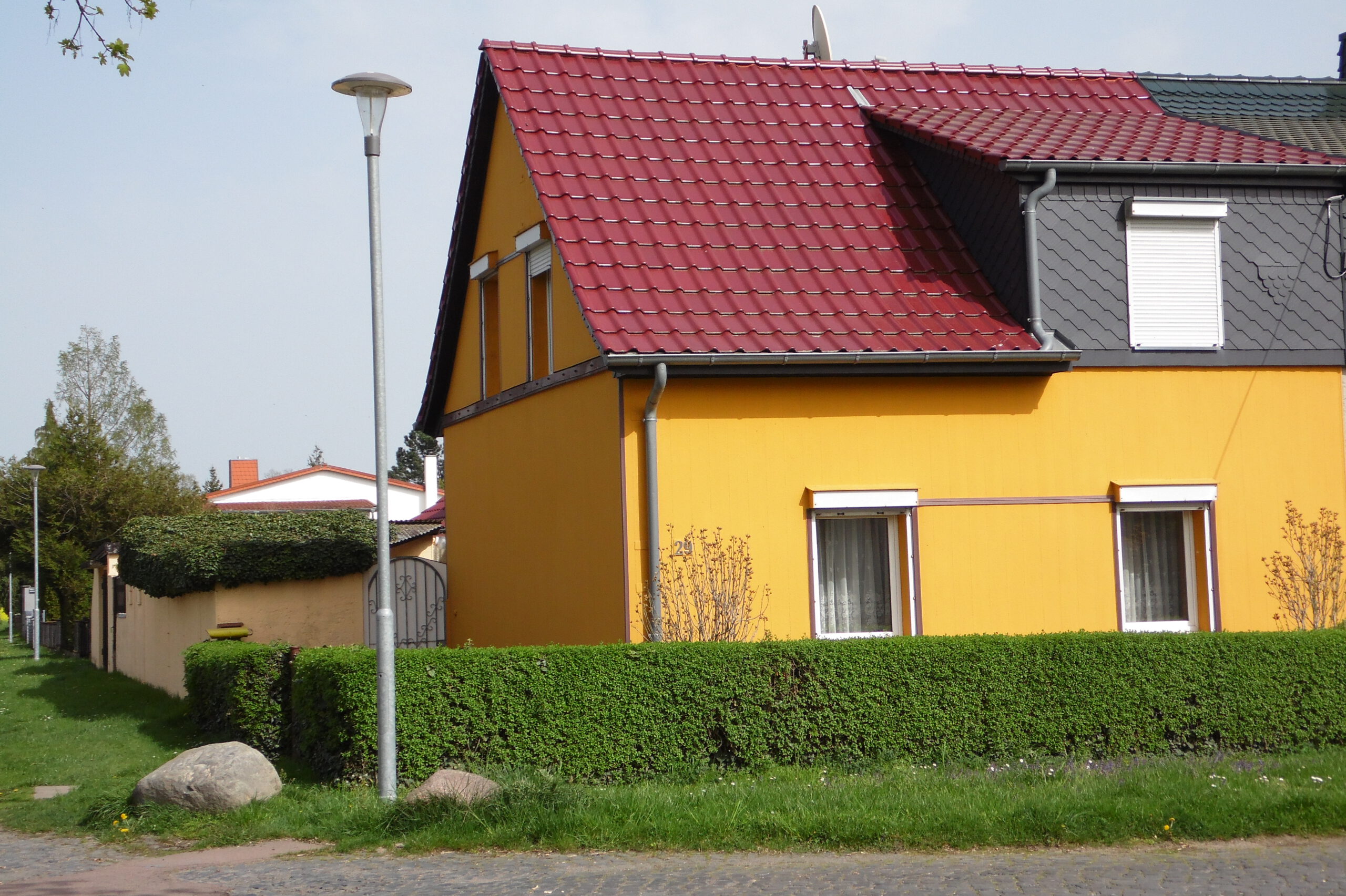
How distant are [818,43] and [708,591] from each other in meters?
9.35

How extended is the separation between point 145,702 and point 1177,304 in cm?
1533

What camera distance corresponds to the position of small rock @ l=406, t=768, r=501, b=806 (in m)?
8.77

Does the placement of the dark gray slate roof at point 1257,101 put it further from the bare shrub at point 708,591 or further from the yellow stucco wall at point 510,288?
the bare shrub at point 708,591

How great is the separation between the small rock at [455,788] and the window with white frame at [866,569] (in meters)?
4.45

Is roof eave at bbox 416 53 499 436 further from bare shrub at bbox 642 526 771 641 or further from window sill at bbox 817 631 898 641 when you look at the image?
window sill at bbox 817 631 898 641

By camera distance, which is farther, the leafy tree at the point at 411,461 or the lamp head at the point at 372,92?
the leafy tree at the point at 411,461

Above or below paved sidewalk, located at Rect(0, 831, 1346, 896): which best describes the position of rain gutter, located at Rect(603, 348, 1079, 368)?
above

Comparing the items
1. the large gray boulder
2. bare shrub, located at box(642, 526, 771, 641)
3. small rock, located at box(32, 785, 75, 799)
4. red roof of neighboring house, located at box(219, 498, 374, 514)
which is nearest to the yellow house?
bare shrub, located at box(642, 526, 771, 641)

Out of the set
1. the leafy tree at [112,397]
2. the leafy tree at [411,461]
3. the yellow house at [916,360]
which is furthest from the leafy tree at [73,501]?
the leafy tree at [411,461]

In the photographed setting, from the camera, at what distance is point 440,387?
18.5 m

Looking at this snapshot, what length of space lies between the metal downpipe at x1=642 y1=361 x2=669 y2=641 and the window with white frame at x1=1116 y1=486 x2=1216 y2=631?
4583 mm

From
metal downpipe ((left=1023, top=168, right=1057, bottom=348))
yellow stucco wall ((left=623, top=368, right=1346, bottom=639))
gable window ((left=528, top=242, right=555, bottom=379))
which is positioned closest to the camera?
yellow stucco wall ((left=623, top=368, right=1346, bottom=639))

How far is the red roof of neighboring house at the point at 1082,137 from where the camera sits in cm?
1334

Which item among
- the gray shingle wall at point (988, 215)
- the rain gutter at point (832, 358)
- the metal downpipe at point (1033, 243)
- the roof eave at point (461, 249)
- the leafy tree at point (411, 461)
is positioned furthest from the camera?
the leafy tree at point (411, 461)
